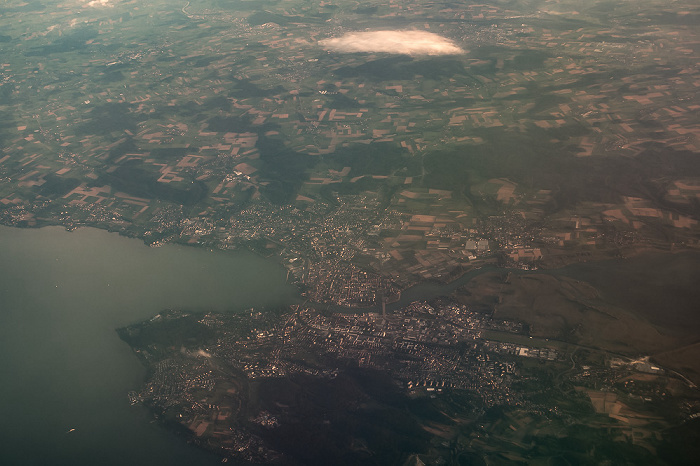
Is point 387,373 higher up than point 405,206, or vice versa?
point 405,206

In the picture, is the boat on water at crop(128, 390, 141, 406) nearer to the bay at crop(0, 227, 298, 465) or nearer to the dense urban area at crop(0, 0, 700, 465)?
the bay at crop(0, 227, 298, 465)

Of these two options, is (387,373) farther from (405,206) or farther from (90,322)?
(90,322)

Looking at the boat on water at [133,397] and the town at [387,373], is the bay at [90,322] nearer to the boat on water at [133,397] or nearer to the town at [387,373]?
the boat on water at [133,397]

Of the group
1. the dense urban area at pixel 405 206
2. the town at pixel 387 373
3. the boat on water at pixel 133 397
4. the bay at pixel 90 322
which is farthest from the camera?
the boat on water at pixel 133 397

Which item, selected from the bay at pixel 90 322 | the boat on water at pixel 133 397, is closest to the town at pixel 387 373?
the boat on water at pixel 133 397

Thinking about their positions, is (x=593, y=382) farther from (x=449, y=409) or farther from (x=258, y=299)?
(x=258, y=299)

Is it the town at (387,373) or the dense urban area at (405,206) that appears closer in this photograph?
the town at (387,373)

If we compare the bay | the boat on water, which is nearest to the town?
the boat on water

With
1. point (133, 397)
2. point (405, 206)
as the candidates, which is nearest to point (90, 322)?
point (133, 397)

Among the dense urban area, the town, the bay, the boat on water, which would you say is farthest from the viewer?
the boat on water
